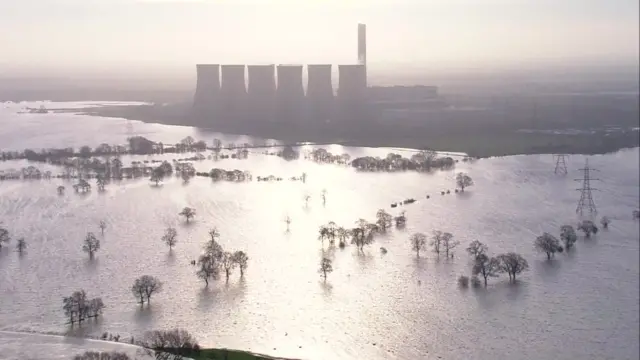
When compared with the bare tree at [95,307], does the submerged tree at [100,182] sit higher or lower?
higher

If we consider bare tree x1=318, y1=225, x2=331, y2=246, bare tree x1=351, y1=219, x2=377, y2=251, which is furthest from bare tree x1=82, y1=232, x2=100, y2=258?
bare tree x1=351, y1=219, x2=377, y2=251

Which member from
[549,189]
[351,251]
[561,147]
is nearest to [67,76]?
[351,251]

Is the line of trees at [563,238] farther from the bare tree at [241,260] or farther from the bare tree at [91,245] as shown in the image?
the bare tree at [91,245]

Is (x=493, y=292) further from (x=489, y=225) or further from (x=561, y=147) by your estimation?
(x=561, y=147)

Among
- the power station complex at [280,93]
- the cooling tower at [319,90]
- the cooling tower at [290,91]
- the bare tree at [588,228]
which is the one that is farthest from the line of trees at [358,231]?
the cooling tower at [319,90]

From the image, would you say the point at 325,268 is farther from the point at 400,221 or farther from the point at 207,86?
the point at 207,86

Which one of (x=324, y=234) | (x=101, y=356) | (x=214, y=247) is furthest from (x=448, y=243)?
(x=101, y=356)
